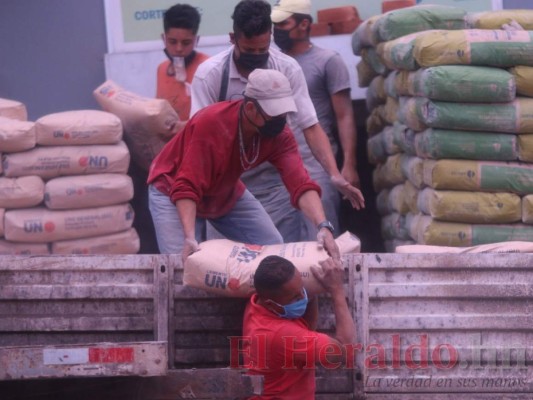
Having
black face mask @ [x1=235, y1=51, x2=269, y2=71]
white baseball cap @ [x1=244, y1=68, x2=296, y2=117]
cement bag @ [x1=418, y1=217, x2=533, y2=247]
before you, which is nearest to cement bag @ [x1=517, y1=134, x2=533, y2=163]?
cement bag @ [x1=418, y1=217, x2=533, y2=247]

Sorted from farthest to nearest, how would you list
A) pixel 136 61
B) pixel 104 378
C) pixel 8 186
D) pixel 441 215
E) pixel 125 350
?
pixel 136 61
pixel 8 186
pixel 441 215
pixel 104 378
pixel 125 350

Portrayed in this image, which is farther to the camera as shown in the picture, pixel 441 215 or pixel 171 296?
pixel 441 215

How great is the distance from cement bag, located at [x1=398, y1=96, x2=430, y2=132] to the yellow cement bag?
0.69 meters

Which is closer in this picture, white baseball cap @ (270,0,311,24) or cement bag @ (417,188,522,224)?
cement bag @ (417,188,522,224)

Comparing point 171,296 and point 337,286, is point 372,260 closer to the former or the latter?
point 337,286

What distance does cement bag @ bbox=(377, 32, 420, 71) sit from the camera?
6.52 meters

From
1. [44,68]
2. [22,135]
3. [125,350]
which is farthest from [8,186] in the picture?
[125,350]

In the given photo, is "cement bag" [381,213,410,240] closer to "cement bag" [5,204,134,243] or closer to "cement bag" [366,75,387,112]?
"cement bag" [366,75,387,112]

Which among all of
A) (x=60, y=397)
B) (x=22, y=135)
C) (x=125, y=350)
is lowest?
(x=60, y=397)

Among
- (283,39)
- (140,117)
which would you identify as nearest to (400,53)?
(283,39)

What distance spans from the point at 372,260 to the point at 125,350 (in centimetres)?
109

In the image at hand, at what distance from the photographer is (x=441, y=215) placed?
6.36 meters

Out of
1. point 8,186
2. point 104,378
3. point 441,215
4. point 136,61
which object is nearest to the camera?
→ point 104,378

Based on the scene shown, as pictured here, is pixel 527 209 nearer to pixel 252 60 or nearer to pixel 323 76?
pixel 323 76
